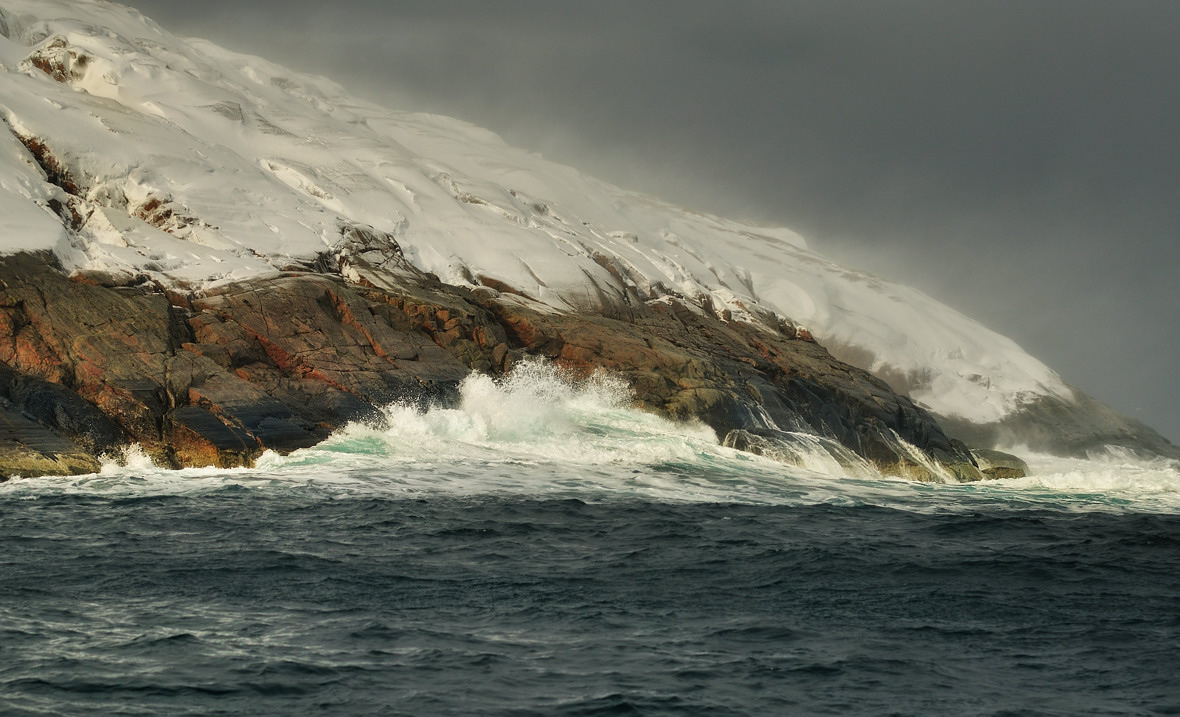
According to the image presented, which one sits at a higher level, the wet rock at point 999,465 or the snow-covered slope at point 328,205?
the snow-covered slope at point 328,205

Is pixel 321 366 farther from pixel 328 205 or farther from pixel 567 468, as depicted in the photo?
pixel 328 205

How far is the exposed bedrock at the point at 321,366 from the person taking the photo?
78.6 ft

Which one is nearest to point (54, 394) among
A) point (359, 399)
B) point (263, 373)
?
point (263, 373)

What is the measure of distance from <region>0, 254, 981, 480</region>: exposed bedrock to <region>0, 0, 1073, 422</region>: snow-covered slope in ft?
6.62

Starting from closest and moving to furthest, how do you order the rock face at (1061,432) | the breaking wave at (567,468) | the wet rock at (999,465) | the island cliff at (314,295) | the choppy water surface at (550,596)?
the choppy water surface at (550,596) → the breaking wave at (567,468) → the island cliff at (314,295) → the wet rock at (999,465) → the rock face at (1061,432)

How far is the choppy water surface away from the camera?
10867 millimetres

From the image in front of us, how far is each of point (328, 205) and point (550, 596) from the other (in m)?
29.7

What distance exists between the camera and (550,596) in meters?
14.6

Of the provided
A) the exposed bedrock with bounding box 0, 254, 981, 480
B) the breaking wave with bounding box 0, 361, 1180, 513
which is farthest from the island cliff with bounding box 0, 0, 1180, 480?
the breaking wave with bounding box 0, 361, 1180, 513

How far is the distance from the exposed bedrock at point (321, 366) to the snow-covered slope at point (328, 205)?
6.62 ft

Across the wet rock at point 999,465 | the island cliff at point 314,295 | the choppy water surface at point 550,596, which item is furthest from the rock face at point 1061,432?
the choppy water surface at point 550,596

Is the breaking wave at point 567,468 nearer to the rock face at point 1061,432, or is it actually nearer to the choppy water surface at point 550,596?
the choppy water surface at point 550,596

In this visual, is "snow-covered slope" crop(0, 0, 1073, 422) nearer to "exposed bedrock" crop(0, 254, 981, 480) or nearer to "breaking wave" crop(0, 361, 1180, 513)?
"exposed bedrock" crop(0, 254, 981, 480)

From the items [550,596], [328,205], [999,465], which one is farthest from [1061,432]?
[550,596]
